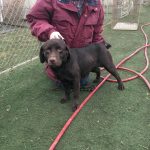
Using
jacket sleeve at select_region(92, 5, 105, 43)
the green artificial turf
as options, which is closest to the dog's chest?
the green artificial turf

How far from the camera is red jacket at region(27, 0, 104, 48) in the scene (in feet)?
9.71

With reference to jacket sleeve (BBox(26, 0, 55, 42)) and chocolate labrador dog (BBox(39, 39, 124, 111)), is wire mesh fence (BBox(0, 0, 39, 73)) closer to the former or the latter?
jacket sleeve (BBox(26, 0, 55, 42))

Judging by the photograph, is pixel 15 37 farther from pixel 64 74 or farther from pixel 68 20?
pixel 64 74

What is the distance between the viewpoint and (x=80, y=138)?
7.91 feet

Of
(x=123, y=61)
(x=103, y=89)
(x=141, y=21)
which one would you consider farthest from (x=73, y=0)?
(x=141, y=21)

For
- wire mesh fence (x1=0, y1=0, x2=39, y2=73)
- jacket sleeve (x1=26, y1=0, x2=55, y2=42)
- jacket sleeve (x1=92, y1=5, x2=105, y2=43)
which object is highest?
jacket sleeve (x1=26, y1=0, x2=55, y2=42)

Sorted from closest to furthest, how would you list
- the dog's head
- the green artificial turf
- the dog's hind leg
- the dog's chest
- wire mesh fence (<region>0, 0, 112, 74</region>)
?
the green artificial turf < the dog's head < the dog's chest < the dog's hind leg < wire mesh fence (<region>0, 0, 112, 74</region>)

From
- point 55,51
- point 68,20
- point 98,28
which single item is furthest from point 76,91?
point 98,28

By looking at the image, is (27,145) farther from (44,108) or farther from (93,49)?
(93,49)

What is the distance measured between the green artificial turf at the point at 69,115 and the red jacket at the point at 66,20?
61 centimetres

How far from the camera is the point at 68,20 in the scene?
10.0 feet

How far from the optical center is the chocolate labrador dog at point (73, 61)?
2.55 m

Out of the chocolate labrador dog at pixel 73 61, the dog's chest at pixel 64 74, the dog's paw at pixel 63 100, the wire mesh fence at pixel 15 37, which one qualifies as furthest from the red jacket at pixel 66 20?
the wire mesh fence at pixel 15 37

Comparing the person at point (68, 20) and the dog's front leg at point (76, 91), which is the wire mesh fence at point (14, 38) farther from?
the dog's front leg at point (76, 91)
